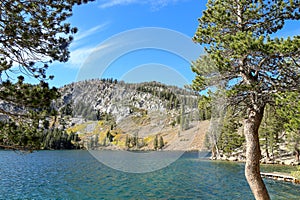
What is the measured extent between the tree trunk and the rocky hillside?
1272cm

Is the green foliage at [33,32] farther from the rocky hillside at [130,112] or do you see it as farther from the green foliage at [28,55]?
the rocky hillside at [130,112]

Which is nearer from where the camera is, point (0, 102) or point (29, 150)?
point (0, 102)

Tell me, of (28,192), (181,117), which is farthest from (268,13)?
(28,192)

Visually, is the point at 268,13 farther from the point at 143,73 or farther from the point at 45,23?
the point at 143,73

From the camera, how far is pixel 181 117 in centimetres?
2717

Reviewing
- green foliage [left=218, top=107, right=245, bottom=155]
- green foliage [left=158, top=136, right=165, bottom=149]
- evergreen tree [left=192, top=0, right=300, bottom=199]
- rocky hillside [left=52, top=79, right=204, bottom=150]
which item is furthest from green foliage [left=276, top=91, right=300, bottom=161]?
green foliage [left=218, top=107, right=245, bottom=155]

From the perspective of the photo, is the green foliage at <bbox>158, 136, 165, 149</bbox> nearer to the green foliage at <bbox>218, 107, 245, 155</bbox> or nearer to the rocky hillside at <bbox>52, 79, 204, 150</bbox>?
the rocky hillside at <bbox>52, 79, 204, 150</bbox>

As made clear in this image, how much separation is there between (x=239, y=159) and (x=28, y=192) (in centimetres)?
4166

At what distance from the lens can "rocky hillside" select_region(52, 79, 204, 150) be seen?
2419cm

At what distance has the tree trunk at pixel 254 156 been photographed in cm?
922

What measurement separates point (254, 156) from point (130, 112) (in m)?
17.3

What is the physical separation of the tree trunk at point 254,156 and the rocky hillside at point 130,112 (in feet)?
41.7

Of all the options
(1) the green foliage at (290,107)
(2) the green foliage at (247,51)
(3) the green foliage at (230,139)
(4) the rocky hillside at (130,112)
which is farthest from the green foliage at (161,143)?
(1) the green foliage at (290,107)

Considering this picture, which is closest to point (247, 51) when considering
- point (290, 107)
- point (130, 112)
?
point (290, 107)
